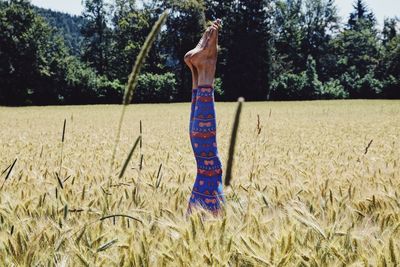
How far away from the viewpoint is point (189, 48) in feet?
179

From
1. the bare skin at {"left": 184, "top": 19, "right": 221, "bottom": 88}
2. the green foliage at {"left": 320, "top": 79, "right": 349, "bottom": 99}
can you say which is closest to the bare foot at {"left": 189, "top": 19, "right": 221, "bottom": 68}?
the bare skin at {"left": 184, "top": 19, "right": 221, "bottom": 88}

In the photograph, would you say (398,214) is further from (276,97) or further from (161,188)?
(276,97)

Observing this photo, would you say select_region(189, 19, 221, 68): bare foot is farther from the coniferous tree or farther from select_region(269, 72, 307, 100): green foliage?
the coniferous tree

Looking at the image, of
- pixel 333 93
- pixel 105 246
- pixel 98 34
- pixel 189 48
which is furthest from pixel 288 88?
pixel 105 246

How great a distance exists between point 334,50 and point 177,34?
33856 mm

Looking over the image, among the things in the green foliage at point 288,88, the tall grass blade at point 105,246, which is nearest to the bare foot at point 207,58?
the tall grass blade at point 105,246

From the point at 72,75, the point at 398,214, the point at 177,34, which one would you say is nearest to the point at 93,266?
the point at 398,214

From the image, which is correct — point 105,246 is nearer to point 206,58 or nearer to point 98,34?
point 206,58

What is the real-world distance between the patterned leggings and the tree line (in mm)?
41000

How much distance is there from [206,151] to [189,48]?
5272 centimetres

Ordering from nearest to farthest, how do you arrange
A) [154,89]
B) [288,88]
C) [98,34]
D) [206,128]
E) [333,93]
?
[206,128]
[154,89]
[288,88]
[333,93]
[98,34]

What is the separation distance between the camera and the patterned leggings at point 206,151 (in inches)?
118

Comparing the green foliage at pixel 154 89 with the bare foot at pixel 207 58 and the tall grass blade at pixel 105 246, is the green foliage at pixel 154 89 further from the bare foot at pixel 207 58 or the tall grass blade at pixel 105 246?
the tall grass blade at pixel 105 246

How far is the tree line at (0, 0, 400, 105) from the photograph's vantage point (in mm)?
44188
